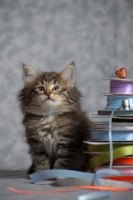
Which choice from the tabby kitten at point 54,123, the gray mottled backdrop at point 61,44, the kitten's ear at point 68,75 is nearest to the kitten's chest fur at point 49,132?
the tabby kitten at point 54,123

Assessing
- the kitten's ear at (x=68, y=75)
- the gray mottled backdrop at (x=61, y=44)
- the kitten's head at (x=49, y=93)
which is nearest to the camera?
the kitten's head at (x=49, y=93)

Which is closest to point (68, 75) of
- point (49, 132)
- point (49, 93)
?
point (49, 93)

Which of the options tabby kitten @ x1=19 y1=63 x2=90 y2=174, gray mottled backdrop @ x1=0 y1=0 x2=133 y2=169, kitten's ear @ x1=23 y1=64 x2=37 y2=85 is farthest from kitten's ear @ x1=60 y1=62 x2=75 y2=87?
gray mottled backdrop @ x1=0 y1=0 x2=133 y2=169

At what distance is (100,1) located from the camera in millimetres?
3096

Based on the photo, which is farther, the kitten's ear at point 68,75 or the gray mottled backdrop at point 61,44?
the gray mottled backdrop at point 61,44

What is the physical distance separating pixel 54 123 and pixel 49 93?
0.48 ft

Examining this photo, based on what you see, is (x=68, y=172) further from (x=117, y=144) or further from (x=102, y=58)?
(x=102, y=58)

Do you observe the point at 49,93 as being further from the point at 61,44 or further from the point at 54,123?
the point at 61,44

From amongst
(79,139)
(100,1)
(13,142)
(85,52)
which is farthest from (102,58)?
(79,139)

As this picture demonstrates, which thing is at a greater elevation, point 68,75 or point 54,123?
point 68,75

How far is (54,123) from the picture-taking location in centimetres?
219

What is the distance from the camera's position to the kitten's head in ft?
7.07

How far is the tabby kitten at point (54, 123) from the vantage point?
216cm

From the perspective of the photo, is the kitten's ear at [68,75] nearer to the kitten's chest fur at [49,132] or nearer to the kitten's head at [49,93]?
the kitten's head at [49,93]
